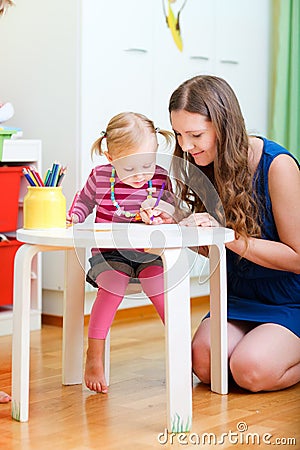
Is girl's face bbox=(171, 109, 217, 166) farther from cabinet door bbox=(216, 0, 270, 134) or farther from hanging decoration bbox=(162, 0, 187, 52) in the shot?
cabinet door bbox=(216, 0, 270, 134)

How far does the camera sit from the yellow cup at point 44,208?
180 cm

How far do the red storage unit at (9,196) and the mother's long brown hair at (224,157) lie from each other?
2.69ft

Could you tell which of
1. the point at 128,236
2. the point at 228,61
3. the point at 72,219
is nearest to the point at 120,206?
the point at 72,219

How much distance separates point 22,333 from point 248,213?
613 millimetres

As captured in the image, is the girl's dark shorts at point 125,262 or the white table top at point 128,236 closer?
the white table top at point 128,236

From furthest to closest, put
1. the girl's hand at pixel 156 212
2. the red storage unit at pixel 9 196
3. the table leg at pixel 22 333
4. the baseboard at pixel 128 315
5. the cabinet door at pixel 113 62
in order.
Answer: the baseboard at pixel 128 315 < the cabinet door at pixel 113 62 < the red storage unit at pixel 9 196 < the girl's hand at pixel 156 212 < the table leg at pixel 22 333

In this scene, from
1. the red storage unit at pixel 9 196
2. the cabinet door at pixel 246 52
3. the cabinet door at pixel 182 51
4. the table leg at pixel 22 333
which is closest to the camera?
the table leg at pixel 22 333

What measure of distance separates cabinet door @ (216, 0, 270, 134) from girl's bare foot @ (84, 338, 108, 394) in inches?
65.8

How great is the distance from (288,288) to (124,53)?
118 centimetres

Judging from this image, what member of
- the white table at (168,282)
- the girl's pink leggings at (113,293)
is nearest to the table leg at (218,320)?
the white table at (168,282)

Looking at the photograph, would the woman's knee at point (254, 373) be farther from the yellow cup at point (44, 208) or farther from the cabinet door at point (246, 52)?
the cabinet door at point (246, 52)

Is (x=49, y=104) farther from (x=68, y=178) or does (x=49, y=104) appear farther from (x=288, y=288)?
(x=288, y=288)

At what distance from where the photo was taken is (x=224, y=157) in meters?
1.98

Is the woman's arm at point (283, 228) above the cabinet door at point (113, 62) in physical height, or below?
below
